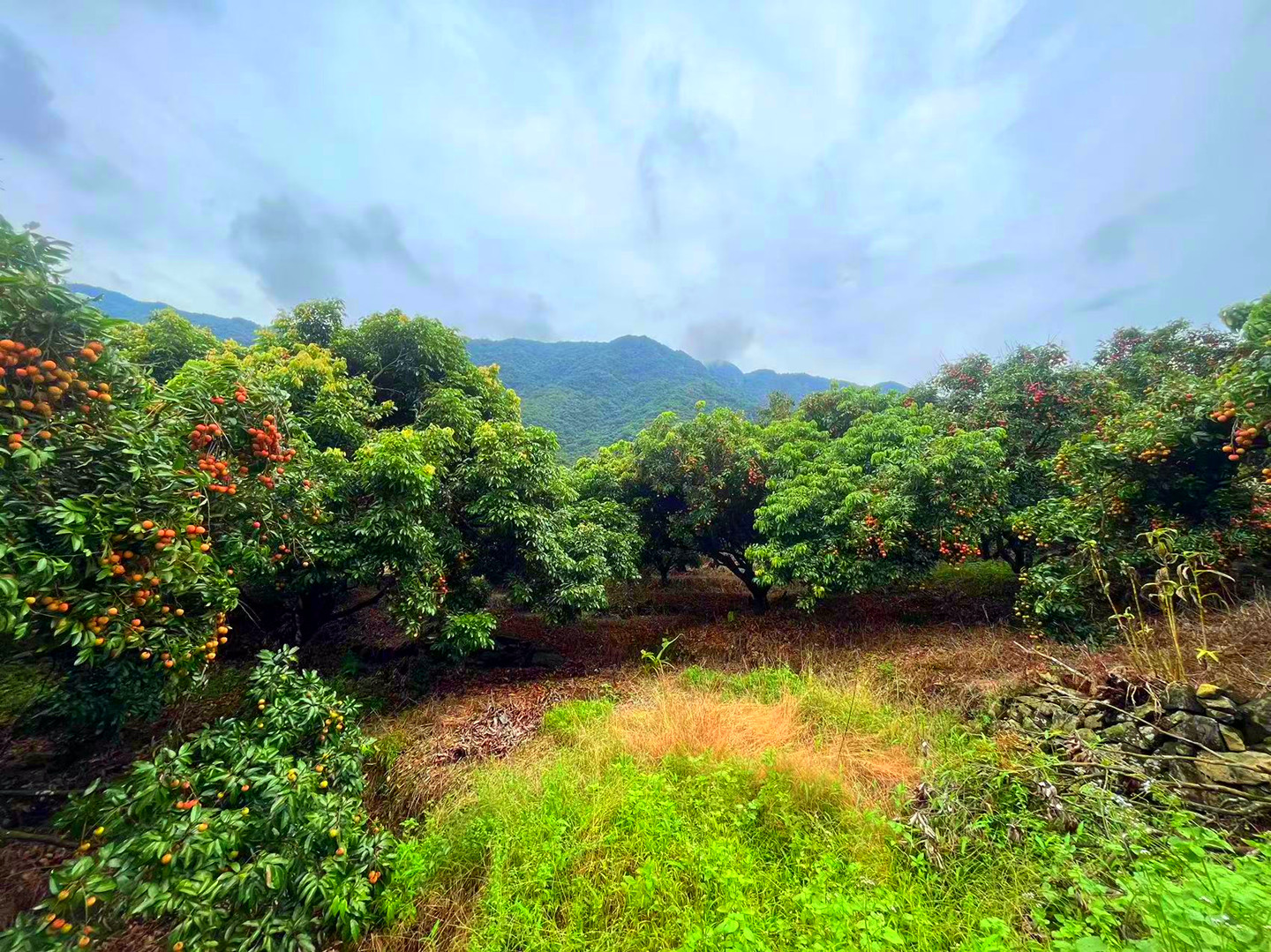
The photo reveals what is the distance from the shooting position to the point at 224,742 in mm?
3016

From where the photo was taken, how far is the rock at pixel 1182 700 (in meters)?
3.21

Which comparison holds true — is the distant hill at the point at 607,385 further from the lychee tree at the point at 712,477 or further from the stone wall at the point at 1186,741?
the stone wall at the point at 1186,741

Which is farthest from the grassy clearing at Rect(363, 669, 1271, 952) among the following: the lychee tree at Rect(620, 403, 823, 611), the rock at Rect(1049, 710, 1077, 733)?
the lychee tree at Rect(620, 403, 823, 611)

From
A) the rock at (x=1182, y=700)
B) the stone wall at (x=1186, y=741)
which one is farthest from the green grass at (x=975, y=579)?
the rock at (x=1182, y=700)

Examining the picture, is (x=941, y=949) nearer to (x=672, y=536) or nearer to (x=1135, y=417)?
(x=1135, y=417)

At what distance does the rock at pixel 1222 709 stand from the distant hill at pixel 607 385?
26334 mm

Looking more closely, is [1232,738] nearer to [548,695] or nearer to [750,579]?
[548,695]

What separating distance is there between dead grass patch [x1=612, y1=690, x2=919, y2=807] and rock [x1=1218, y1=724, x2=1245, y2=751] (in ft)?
5.92

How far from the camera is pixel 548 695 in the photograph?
629 centimetres

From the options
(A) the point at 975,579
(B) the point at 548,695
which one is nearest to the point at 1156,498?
(A) the point at 975,579

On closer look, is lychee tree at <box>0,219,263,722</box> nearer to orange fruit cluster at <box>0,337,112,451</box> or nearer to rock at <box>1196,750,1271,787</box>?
orange fruit cluster at <box>0,337,112,451</box>

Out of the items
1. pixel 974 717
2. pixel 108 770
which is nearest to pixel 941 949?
pixel 974 717

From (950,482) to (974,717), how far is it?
3.49 m

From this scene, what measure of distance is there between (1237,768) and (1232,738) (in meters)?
0.29
